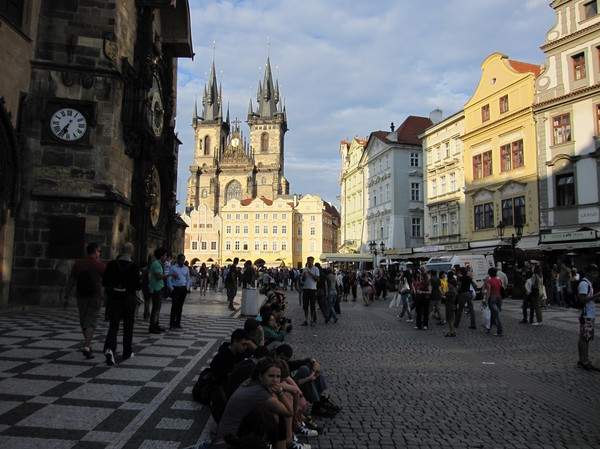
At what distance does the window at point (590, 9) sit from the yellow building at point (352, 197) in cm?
3442

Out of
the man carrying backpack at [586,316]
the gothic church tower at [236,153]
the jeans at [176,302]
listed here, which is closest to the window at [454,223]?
the jeans at [176,302]

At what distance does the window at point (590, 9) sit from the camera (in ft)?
85.7

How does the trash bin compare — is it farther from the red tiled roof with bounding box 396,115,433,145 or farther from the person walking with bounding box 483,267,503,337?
the red tiled roof with bounding box 396,115,433,145

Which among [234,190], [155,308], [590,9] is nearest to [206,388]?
[155,308]

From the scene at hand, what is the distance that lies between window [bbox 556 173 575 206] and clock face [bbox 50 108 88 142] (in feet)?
84.4

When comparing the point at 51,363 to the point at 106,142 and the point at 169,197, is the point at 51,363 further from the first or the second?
the point at 169,197

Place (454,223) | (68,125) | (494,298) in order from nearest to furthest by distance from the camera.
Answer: (494,298)
(68,125)
(454,223)

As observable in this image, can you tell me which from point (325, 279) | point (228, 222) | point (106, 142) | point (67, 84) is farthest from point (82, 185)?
point (228, 222)

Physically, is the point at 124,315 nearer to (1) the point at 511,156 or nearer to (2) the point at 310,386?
(2) the point at 310,386

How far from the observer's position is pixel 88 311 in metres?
7.37

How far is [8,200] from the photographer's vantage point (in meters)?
12.9

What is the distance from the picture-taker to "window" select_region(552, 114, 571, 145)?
27750mm

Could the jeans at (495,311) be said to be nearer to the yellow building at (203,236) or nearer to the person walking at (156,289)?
the person walking at (156,289)

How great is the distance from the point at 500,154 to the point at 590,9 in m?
10.2
